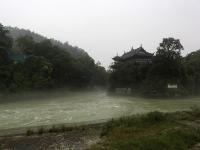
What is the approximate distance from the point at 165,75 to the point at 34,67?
1581 centimetres

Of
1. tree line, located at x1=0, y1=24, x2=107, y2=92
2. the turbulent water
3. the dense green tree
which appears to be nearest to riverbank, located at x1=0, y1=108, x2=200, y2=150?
the turbulent water

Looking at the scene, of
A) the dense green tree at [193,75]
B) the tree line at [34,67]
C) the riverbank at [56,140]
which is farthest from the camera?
the dense green tree at [193,75]

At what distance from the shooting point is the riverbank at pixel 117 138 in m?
7.35

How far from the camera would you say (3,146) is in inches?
314

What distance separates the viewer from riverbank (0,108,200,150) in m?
7.35

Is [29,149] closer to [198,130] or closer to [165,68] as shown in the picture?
[198,130]

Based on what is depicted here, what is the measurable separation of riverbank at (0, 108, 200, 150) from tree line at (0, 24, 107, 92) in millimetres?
22142

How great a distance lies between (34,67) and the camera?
113ft

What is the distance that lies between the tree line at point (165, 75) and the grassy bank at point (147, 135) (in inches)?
895

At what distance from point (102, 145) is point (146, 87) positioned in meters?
27.8

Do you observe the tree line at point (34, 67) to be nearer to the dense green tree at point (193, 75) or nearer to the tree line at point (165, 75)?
the tree line at point (165, 75)

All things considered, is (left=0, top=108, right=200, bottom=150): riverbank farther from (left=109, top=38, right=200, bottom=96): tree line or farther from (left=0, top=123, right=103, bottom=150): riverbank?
(left=109, top=38, right=200, bottom=96): tree line

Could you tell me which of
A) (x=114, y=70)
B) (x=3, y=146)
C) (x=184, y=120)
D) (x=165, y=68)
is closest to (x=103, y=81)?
(x=114, y=70)

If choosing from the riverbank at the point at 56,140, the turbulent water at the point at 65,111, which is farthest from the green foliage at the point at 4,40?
the riverbank at the point at 56,140
